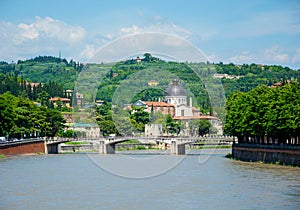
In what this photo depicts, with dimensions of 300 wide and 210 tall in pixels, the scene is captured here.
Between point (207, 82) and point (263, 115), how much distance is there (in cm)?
4502

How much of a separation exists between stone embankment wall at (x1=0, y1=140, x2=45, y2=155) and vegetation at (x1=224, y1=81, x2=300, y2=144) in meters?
20.7

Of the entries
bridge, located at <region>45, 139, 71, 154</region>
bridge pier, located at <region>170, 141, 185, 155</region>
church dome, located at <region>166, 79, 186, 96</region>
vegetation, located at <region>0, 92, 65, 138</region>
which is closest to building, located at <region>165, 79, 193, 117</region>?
church dome, located at <region>166, 79, 186, 96</region>

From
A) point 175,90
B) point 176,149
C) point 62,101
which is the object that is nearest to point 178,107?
point 175,90

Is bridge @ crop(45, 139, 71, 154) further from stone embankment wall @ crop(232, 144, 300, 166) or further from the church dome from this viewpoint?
the church dome

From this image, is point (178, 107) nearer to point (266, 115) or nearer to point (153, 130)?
point (153, 130)

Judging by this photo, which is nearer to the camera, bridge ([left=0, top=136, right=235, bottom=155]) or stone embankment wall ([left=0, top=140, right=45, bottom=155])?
stone embankment wall ([left=0, top=140, right=45, bottom=155])

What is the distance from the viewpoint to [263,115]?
66938 millimetres

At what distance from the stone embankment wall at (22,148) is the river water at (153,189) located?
14313mm

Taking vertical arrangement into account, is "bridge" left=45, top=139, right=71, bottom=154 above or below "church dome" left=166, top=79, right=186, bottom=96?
below

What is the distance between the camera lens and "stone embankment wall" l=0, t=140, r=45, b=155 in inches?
2886

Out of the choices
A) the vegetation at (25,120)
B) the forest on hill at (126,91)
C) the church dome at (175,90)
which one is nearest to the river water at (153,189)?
the forest on hill at (126,91)

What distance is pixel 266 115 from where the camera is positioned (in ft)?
213

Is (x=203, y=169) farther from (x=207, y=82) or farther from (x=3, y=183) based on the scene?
(x=207, y=82)

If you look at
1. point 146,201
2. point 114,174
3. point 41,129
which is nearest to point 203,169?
point 114,174
